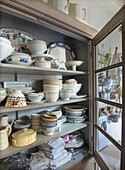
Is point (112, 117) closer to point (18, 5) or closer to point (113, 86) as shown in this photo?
point (113, 86)

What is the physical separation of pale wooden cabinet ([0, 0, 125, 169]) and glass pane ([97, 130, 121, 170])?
3.6 inches

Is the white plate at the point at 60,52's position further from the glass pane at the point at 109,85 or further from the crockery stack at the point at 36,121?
the crockery stack at the point at 36,121

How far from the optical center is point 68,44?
1.37m

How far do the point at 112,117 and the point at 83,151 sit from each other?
650 millimetres

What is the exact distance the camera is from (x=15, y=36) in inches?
36.2

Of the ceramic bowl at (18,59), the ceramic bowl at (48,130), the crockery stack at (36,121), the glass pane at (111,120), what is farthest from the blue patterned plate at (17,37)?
the glass pane at (111,120)

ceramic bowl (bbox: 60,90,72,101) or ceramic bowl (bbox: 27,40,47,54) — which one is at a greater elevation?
ceramic bowl (bbox: 27,40,47,54)

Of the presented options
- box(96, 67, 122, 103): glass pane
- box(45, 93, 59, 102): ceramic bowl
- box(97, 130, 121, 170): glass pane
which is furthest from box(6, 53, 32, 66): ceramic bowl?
box(97, 130, 121, 170): glass pane

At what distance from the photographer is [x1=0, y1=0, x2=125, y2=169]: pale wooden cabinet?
0.71 metres

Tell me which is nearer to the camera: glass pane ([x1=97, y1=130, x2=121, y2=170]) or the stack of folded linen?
the stack of folded linen

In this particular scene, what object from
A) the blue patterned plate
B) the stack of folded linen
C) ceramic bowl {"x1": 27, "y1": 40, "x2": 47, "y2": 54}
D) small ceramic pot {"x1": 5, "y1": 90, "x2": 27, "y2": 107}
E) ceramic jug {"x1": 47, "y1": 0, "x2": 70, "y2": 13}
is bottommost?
the stack of folded linen

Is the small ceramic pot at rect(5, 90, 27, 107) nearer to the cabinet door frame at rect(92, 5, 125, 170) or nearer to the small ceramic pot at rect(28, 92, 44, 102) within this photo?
the small ceramic pot at rect(28, 92, 44, 102)

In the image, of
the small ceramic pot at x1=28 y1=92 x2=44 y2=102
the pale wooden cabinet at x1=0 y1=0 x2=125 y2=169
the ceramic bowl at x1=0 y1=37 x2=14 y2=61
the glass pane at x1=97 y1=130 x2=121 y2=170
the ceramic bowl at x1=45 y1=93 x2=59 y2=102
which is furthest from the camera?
the glass pane at x1=97 y1=130 x2=121 y2=170

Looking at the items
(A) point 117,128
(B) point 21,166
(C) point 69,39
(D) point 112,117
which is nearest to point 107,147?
(A) point 117,128
